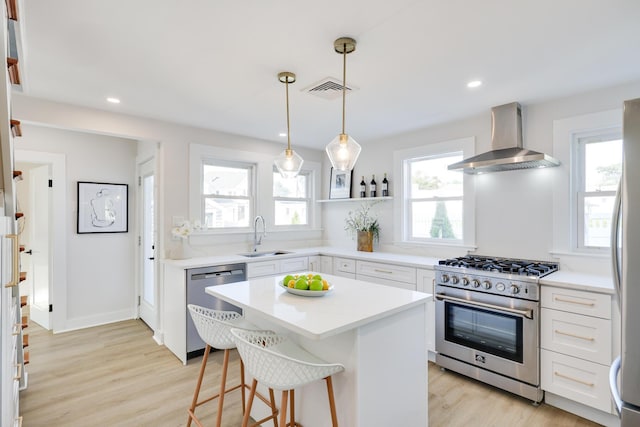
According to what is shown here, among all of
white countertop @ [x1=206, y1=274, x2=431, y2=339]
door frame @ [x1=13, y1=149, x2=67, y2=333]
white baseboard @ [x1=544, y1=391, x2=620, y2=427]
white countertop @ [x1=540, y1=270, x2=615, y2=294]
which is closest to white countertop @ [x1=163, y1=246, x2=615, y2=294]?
white countertop @ [x1=540, y1=270, x2=615, y2=294]

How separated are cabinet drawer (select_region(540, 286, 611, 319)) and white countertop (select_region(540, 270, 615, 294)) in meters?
0.04

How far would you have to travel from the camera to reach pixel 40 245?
407 cm

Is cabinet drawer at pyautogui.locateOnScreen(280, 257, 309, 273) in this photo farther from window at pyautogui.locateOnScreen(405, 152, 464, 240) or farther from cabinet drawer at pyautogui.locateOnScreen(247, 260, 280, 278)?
window at pyautogui.locateOnScreen(405, 152, 464, 240)

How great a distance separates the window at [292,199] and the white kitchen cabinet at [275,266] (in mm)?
773

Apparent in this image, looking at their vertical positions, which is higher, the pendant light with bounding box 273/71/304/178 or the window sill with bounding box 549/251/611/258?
the pendant light with bounding box 273/71/304/178

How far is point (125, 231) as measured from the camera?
14.3 ft

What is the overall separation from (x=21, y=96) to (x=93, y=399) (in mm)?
2529

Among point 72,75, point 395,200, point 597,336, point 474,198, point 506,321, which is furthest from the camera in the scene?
point 395,200

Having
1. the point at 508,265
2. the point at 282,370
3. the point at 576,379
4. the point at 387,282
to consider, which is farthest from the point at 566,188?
the point at 282,370

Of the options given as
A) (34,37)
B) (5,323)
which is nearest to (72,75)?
(34,37)

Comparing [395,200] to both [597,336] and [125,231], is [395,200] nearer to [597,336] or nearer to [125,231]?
[597,336]

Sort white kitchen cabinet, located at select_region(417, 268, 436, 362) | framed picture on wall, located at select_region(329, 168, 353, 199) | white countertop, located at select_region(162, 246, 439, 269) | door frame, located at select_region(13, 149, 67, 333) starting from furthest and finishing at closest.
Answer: framed picture on wall, located at select_region(329, 168, 353, 199)
door frame, located at select_region(13, 149, 67, 333)
white countertop, located at select_region(162, 246, 439, 269)
white kitchen cabinet, located at select_region(417, 268, 436, 362)

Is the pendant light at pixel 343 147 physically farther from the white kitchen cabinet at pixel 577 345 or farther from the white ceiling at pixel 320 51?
the white kitchen cabinet at pixel 577 345

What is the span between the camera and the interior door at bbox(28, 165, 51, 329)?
3.90 metres
